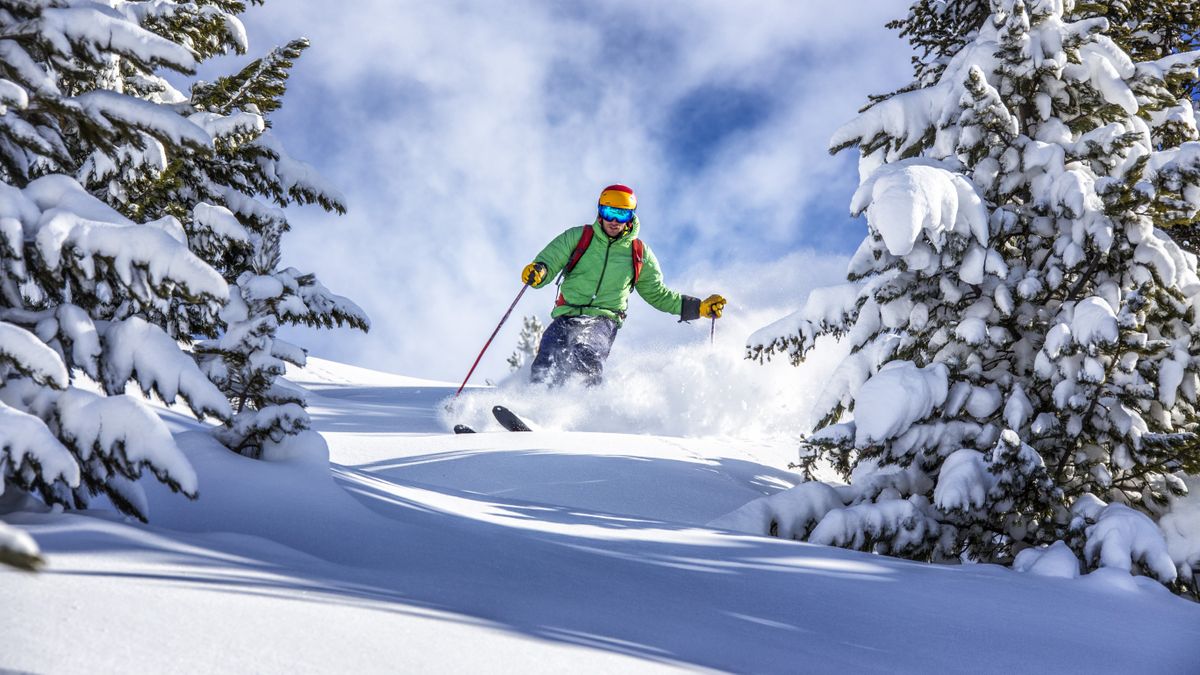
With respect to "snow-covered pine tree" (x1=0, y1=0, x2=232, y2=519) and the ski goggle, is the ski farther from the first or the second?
"snow-covered pine tree" (x1=0, y1=0, x2=232, y2=519)

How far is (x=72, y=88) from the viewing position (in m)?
4.38

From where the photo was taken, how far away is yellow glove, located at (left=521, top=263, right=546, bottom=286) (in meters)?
10.7

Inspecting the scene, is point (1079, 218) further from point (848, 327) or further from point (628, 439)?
point (628, 439)

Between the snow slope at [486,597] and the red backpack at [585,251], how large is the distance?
6.22 metres

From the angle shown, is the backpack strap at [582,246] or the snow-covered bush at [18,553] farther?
the backpack strap at [582,246]

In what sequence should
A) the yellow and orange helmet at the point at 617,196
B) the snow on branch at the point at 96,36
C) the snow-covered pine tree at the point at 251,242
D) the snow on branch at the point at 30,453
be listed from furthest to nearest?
the yellow and orange helmet at the point at 617,196 < the snow-covered pine tree at the point at 251,242 < the snow on branch at the point at 96,36 < the snow on branch at the point at 30,453

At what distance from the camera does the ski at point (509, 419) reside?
8992mm

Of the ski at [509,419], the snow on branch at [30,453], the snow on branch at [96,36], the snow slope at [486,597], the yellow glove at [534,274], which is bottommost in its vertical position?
the snow slope at [486,597]

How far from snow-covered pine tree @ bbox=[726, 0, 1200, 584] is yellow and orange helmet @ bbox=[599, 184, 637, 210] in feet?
15.2

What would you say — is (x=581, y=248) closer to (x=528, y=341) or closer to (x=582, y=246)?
(x=582, y=246)

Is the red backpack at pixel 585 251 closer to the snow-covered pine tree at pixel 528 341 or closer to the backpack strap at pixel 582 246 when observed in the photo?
the backpack strap at pixel 582 246

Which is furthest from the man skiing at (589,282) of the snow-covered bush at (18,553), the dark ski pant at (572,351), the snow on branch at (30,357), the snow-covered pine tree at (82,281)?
the snow-covered bush at (18,553)

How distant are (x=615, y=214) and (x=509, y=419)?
3425 millimetres

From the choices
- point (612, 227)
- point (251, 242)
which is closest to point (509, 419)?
point (612, 227)
